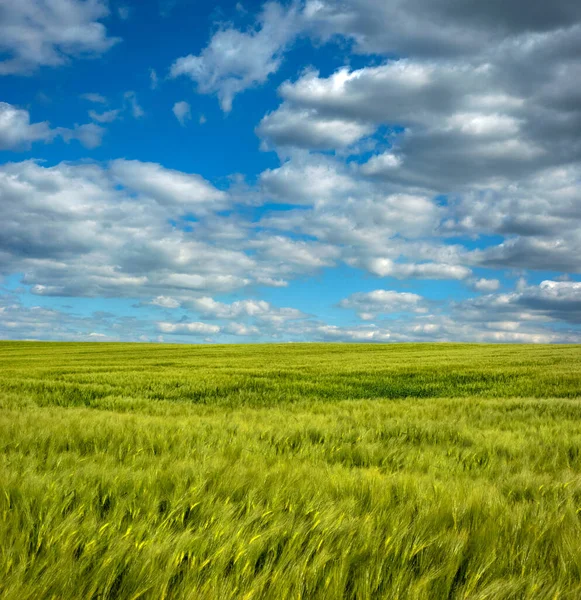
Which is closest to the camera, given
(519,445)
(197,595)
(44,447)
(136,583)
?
(197,595)

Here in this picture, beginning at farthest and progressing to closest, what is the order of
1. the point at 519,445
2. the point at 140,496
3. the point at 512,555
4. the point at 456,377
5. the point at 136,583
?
1. the point at 456,377
2. the point at 519,445
3. the point at 140,496
4. the point at 512,555
5. the point at 136,583

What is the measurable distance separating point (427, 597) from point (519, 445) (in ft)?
13.5

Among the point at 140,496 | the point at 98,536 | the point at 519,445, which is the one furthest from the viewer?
the point at 519,445

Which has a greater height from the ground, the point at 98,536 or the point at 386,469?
the point at 98,536

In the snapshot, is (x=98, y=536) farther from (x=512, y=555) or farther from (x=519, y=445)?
(x=519, y=445)

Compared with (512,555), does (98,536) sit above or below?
above

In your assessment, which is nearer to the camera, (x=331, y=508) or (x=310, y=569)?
(x=310, y=569)

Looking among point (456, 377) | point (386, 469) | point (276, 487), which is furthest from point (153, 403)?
point (456, 377)

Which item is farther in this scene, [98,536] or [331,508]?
[331,508]

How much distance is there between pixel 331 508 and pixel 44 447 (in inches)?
121

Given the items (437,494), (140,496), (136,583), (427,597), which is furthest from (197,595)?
(437,494)

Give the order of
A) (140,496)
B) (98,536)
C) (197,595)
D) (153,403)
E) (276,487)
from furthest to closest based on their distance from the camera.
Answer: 1. (153,403)
2. (276,487)
3. (140,496)
4. (98,536)
5. (197,595)

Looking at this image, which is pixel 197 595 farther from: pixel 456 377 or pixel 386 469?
pixel 456 377

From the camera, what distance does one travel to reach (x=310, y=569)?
2002mm
